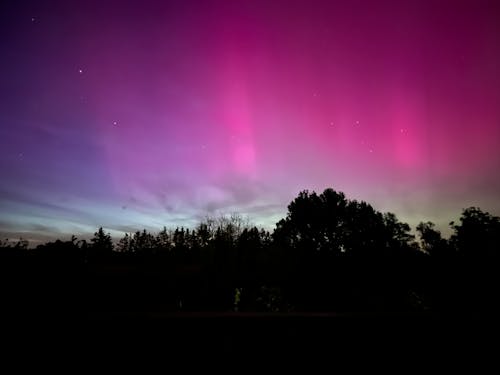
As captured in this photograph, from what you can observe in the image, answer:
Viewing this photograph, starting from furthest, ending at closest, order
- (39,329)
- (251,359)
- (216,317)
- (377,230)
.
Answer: (377,230) < (216,317) < (251,359) < (39,329)

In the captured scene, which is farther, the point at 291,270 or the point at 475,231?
the point at 475,231

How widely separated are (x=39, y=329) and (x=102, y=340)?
1.08ft

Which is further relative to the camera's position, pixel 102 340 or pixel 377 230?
pixel 377 230

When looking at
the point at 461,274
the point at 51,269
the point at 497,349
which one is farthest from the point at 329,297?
the point at 497,349

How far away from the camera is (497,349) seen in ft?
6.08

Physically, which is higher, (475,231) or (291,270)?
(475,231)

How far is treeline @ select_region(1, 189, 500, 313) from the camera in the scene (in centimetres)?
686

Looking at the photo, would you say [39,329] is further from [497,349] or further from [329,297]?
[329,297]

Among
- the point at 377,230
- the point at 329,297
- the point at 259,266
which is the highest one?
the point at 377,230

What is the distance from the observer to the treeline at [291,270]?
6.86 m

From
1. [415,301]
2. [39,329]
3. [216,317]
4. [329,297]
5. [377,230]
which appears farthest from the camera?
[377,230]

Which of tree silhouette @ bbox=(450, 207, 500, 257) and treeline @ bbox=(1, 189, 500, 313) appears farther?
tree silhouette @ bbox=(450, 207, 500, 257)

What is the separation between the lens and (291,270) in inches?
1108

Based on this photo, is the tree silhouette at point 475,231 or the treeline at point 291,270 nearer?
the treeline at point 291,270
